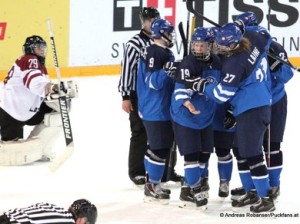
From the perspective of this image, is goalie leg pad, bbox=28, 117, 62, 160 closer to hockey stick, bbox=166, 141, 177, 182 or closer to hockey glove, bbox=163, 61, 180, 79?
hockey stick, bbox=166, 141, 177, 182

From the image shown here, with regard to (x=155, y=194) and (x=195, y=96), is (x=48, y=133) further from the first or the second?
(x=195, y=96)

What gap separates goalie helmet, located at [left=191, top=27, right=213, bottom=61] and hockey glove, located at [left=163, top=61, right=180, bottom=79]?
154mm

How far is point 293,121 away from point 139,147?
2.42m

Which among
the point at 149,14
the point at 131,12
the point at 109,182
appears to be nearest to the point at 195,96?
the point at 149,14

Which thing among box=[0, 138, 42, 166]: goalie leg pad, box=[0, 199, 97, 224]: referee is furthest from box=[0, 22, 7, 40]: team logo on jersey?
box=[0, 199, 97, 224]: referee

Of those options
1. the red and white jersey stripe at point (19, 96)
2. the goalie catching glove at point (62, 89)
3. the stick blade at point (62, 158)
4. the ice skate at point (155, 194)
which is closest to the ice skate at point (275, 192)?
the ice skate at point (155, 194)

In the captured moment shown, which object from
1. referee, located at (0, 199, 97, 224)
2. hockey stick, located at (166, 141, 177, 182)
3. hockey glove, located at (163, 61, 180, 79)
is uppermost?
hockey glove, located at (163, 61, 180, 79)

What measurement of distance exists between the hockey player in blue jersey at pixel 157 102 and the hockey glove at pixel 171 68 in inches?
0.6

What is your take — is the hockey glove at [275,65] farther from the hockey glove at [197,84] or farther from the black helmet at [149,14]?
the black helmet at [149,14]

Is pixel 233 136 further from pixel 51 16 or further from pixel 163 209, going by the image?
pixel 51 16

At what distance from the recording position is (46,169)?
7.43 m

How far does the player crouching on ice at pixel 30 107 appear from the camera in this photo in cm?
735

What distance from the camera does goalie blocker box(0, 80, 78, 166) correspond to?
24.9 ft

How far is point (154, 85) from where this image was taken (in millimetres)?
6141
